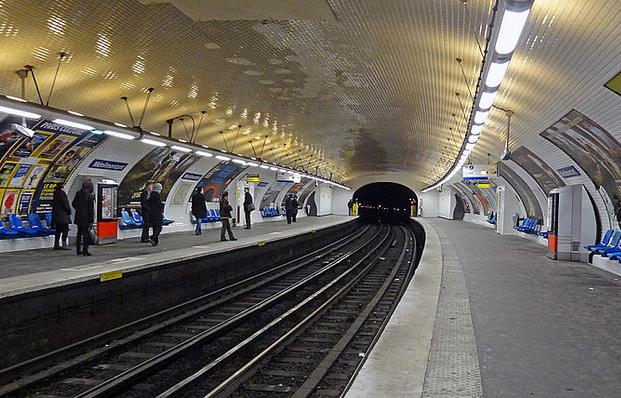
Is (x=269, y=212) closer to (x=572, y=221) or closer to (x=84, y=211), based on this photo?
(x=84, y=211)

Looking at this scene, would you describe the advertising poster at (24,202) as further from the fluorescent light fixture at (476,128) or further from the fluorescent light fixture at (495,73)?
the fluorescent light fixture at (495,73)

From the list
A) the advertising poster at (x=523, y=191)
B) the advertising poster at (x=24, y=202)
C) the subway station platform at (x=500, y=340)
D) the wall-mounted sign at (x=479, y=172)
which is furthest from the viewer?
the wall-mounted sign at (x=479, y=172)

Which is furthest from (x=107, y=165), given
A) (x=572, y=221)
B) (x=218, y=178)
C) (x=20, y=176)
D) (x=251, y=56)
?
(x=572, y=221)

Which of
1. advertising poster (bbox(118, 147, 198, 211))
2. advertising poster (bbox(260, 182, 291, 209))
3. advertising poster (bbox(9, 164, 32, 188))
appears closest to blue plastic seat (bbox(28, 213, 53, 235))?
advertising poster (bbox(9, 164, 32, 188))

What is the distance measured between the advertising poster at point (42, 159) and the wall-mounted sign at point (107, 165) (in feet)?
2.67

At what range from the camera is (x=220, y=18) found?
837 centimetres

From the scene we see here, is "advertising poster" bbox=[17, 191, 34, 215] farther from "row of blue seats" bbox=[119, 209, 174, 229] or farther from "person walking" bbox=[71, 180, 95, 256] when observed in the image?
"row of blue seats" bbox=[119, 209, 174, 229]

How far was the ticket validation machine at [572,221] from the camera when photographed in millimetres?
13750

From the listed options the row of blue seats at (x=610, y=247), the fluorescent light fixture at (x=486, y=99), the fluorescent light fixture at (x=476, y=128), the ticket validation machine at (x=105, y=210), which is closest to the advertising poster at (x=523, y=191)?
the row of blue seats at (x=610, y=247)

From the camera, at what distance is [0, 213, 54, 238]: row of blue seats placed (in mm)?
12961

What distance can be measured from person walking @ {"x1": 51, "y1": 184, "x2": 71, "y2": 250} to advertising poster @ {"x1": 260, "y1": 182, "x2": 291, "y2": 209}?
2058 cm

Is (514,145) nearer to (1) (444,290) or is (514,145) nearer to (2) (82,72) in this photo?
(1) (444,290)

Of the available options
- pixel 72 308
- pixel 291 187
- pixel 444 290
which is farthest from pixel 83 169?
pixel 291 187

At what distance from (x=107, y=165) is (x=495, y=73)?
12.4 metres
